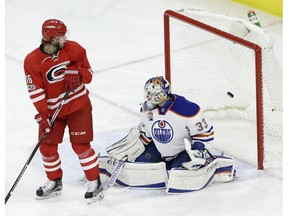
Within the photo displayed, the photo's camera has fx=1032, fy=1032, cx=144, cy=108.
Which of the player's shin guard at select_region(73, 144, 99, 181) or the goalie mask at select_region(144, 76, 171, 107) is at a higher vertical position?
the goalie mask at select_region(144, 76, 171, 107)

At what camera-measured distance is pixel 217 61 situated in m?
5.95

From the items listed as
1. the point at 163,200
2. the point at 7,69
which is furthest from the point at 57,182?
the point at 7,69

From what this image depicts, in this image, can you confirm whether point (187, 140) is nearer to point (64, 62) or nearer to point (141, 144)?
point (141, 144)

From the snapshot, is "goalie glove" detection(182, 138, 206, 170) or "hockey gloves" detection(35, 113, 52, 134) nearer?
"hockey gloves" detection(35, 113, 52, 134)

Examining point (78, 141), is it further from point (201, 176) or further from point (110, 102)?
point (110, 102)

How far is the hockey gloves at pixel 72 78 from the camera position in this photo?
184 inches

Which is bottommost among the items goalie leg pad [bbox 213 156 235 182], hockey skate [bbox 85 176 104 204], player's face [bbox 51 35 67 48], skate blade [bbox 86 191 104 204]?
skate blade [bbox 86 191 104 204]

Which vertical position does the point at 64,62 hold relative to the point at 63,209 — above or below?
above

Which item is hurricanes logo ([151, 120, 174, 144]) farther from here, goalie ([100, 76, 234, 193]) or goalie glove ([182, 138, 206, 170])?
goalie glove ([182, 138, 206, 170])

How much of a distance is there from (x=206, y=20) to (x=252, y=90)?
0.48 metres

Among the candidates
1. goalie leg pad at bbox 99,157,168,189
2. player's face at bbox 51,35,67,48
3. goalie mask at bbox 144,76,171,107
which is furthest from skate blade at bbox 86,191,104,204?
player's face at bbox 51,35,67,48

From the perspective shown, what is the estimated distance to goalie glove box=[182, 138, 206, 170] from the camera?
191 inches

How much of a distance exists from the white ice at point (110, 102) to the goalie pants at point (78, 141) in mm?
169

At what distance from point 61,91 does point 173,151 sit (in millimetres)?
642
